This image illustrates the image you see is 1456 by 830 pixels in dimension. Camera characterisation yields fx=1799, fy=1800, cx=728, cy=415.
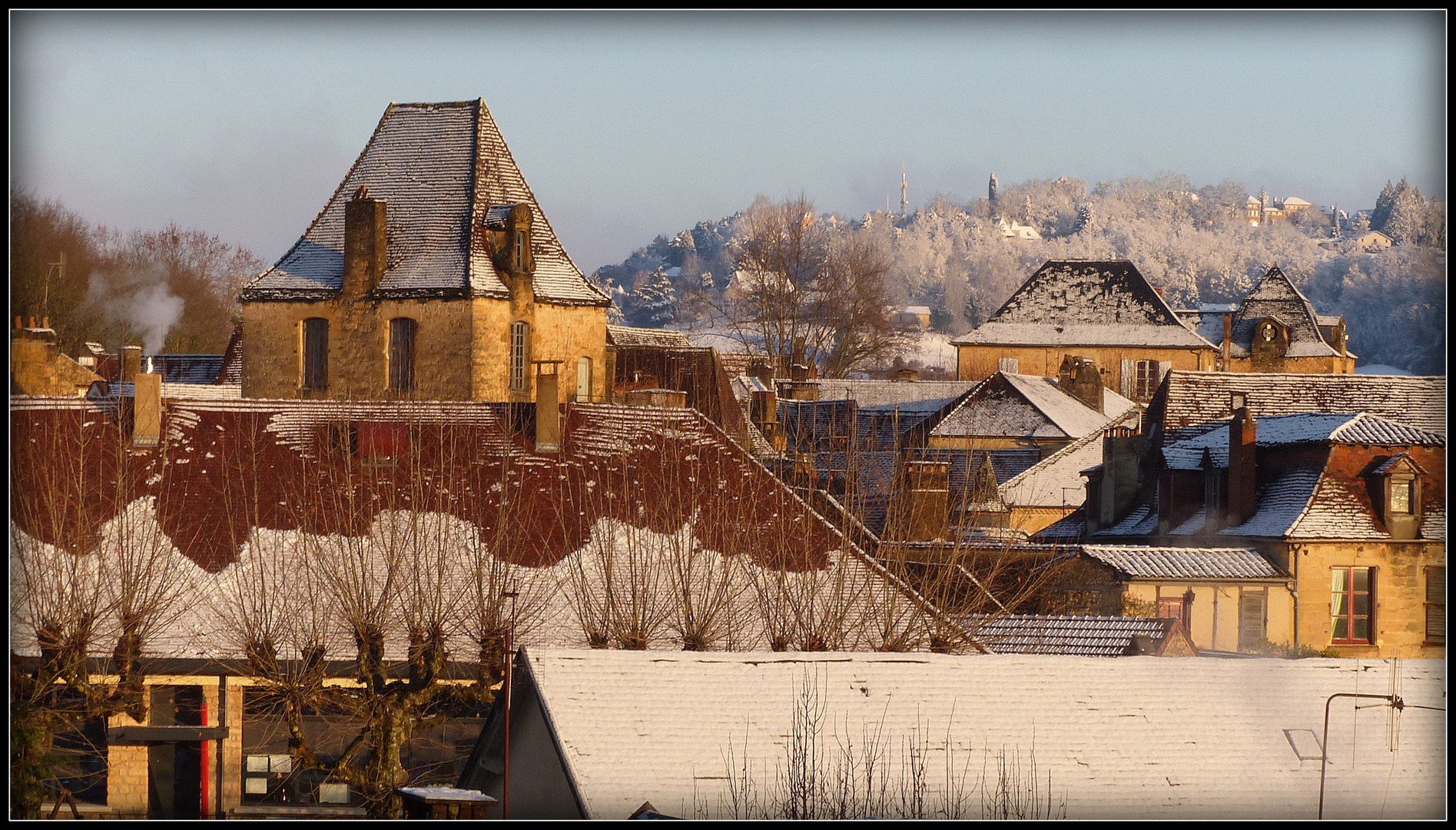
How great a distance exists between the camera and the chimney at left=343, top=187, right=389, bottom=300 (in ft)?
141

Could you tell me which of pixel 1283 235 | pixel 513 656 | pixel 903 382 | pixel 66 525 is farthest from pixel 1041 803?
pixel 1283 235

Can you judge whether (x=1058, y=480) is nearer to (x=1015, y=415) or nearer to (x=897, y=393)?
(x=1015, y=415)

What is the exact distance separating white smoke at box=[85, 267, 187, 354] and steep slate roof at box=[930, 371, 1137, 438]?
27.8 m

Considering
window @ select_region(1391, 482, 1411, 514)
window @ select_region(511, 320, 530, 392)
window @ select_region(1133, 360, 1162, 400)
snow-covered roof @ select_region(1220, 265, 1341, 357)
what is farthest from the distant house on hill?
window @ select_region(1391, 482, 1411, 514)

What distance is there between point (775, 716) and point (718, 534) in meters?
6.85

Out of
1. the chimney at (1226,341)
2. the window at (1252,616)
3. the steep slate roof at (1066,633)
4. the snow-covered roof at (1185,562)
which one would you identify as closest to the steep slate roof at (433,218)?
the snow-covered roof at (1185,562)

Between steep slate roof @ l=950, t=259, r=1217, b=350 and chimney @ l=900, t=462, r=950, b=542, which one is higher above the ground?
steep slate roof @ l=950, t=259, r=1217, b=350

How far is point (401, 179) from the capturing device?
4469cm

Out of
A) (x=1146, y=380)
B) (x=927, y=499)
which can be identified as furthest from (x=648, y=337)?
(x=927, y=499)

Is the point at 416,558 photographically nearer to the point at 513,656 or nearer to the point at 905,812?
the point at 513,656

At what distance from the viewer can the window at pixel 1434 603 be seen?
34.6 meters

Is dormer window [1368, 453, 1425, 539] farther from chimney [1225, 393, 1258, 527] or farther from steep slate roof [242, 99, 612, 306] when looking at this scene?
steep slate roof [242, 99, 612, 306]

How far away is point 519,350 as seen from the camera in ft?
144

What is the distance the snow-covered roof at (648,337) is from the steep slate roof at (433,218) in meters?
20.5
